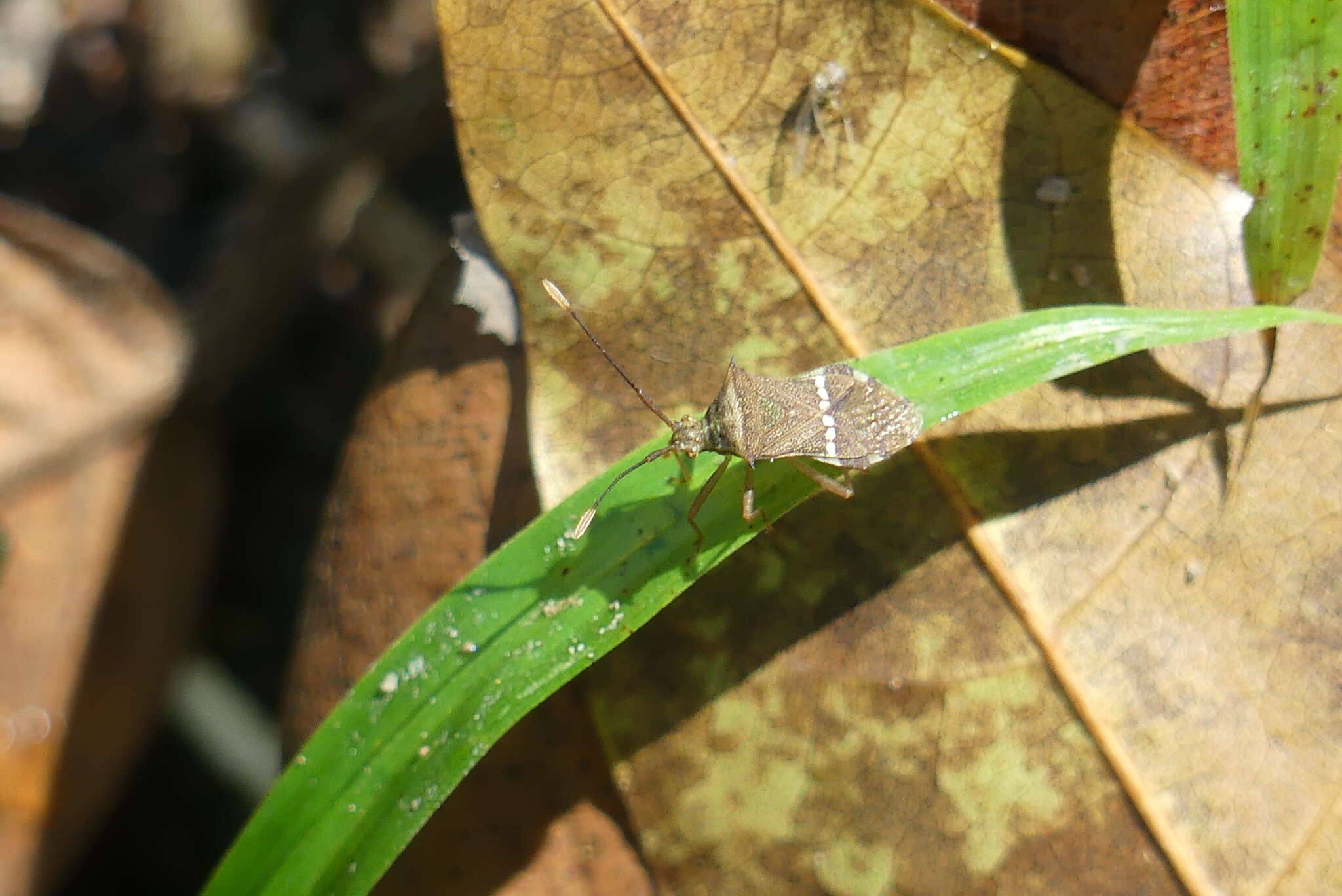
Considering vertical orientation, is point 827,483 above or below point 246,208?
below

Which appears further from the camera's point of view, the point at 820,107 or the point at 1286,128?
the point at 820,107

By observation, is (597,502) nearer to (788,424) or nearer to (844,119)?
(788,424)

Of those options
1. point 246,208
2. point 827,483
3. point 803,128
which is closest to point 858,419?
point 827,483

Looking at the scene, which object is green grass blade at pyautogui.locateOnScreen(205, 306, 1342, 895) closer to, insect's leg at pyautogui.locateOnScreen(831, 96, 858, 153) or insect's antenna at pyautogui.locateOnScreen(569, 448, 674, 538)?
insect's antenna at pyautogui.locateOnScreen(569, 448, 674, 538)

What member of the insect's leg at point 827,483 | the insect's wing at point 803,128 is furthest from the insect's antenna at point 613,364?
the insect's wing at point 803,128

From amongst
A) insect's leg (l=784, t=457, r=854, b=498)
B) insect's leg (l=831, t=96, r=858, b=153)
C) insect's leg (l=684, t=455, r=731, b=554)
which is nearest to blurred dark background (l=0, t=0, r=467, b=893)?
insect's leg (l=831, t=96, r=858, b=153)

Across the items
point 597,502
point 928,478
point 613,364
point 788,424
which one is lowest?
point 928,478

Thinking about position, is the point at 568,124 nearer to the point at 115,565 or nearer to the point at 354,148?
the point at 354,148
